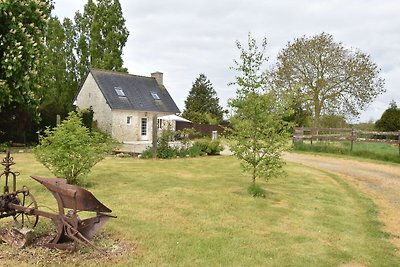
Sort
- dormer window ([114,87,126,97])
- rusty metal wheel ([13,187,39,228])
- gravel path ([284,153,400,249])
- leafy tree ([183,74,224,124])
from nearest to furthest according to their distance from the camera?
1. rusty metal wheel ([13,187,39,228])
2. gravel path ([284,153,400,249])
3. dormer window ([114,87,126,97])
4. leafy tree ([183,74,224,124])

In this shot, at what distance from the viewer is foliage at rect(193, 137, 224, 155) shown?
1984 cm

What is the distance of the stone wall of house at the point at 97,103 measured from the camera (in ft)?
97.8

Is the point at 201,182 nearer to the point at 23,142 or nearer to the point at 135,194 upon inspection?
the point at 135,194

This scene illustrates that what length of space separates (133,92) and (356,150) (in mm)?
19061

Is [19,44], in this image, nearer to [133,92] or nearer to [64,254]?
[64,254]

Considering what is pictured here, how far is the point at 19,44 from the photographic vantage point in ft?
39.4

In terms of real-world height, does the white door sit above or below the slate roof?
below

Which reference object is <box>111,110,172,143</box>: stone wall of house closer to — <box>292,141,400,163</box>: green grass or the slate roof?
the slate roof

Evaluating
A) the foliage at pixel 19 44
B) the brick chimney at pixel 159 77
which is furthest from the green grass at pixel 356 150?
the brick chimney at pixel 159 77

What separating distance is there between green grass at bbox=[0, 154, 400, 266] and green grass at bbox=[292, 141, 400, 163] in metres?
7.69

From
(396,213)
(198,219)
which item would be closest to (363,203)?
(396,213)

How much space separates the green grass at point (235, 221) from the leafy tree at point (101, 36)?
24601mm

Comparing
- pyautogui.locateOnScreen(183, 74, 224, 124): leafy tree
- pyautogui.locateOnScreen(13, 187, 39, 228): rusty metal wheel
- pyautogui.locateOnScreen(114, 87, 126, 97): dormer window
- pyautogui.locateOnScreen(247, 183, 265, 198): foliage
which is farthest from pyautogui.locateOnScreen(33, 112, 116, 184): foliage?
pyautogui.locateOnScreen(183, 74, 224, 124): leafy tree

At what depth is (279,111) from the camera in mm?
9141
